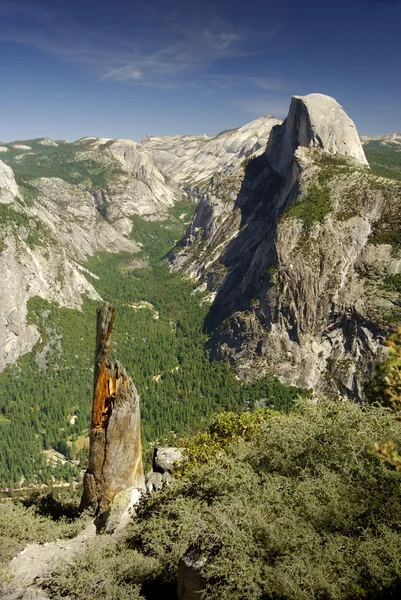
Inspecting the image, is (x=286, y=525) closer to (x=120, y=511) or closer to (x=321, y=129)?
(x=120, y=511)

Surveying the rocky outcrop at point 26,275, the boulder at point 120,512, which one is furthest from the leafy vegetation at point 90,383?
the boulder at point 120,512

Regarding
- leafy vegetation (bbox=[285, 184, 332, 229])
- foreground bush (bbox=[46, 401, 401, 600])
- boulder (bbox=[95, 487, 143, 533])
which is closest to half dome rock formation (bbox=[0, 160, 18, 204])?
leafy vegetation (bbox=[285, 184, 332, 229])

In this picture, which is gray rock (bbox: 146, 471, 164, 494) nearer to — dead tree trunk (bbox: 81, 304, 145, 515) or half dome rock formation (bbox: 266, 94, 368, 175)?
dead tree trunk (bbox: 81, 304, 145, 515)

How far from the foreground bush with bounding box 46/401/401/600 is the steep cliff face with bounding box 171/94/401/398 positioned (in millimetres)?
74146

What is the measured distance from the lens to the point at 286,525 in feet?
39.0

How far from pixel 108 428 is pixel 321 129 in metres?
141

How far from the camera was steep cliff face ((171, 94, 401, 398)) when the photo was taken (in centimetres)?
8925

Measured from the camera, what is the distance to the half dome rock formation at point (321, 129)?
136 metres

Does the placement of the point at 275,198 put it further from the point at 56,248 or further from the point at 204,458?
the point at 204,458

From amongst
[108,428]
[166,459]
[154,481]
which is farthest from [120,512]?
[166,459]

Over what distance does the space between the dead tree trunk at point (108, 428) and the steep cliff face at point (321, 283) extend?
70914 mm

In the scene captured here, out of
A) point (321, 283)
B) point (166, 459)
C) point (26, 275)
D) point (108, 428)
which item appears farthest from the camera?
point (26, 275)

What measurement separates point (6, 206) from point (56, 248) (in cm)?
2284

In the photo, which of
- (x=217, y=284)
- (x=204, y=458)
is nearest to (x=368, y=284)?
(x=217, y=284)
